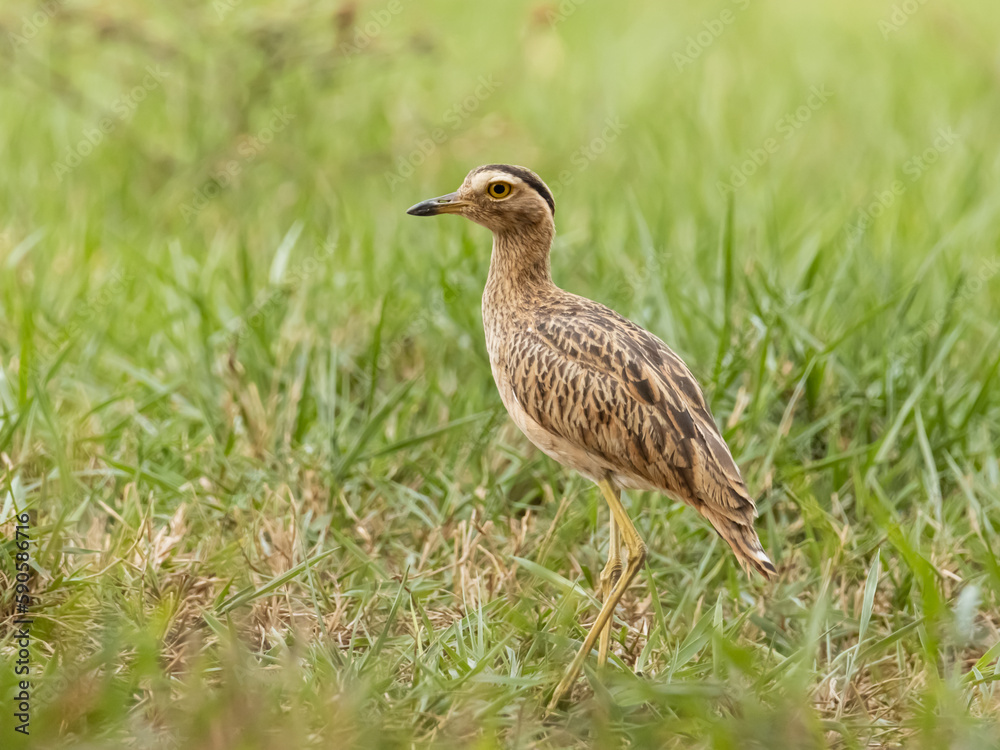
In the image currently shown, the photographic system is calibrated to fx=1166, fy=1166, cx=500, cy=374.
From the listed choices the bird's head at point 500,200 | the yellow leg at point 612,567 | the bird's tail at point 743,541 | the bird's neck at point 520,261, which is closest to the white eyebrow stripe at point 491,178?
the bird's head at point 500,200

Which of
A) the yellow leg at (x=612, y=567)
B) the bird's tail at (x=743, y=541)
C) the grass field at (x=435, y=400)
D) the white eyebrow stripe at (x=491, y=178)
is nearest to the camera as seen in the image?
the grass field at (x=435, y=400)

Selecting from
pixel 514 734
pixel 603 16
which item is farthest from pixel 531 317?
pixel 603 16

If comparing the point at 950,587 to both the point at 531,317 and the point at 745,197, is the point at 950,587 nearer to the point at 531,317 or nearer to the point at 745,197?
the point at 531,317

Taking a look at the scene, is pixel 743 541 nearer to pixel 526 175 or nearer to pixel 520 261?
pixel 520 261

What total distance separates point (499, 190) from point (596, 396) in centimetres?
78

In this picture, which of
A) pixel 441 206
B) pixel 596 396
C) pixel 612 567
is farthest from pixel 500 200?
pixel 612 567

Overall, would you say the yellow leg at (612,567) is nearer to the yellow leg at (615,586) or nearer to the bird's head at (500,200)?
the yellow leg at (615,586)

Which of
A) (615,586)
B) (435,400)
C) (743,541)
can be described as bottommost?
(615,586)

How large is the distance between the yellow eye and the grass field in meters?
1.04

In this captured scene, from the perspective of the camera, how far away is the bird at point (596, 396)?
3404 millimetres

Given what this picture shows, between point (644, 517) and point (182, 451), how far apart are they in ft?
5.80

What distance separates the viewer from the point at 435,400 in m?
4.84

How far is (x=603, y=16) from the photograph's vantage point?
11.3m

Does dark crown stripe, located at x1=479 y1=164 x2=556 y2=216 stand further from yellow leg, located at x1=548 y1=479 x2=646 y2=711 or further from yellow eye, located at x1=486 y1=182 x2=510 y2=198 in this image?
yellow leg, located at x1=548 y1=479 x2=646 y2=711
